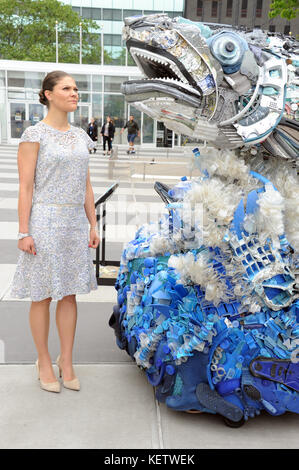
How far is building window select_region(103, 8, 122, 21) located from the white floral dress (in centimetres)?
3567

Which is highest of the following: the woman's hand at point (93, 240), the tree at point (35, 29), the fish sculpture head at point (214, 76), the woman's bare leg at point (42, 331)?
the tree at point (35, 29)

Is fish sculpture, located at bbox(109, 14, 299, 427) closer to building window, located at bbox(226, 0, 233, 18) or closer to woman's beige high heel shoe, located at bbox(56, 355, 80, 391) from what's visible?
woman's beige high heel shoe, located at bbox(56, 355, 80, 391)

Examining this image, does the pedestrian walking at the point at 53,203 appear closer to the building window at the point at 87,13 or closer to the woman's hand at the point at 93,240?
the woman's hand at the point at 93,240

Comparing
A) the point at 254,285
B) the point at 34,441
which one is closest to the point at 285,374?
the point at 254,285

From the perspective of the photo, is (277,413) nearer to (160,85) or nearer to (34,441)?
(34,441)

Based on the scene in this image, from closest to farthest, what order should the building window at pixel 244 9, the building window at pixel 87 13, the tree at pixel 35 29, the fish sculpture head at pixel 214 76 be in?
the fish sculpture head at pixel 214 76 → the tree at pixel 35 29 → the building window at pixel 87 13 → the building window at pixel 244 9

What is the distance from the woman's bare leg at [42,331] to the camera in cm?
257

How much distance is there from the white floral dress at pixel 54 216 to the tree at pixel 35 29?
28418 mm

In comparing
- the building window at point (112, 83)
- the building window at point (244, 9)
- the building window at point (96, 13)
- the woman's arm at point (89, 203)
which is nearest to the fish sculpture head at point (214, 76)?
the woman's arm at point (89, 203)

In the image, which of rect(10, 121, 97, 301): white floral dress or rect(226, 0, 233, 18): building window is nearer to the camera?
rect(10, 121, 97, 301): white floral dress

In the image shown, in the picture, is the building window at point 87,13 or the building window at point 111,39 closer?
the building window at point 87,13

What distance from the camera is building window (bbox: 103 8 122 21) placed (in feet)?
113

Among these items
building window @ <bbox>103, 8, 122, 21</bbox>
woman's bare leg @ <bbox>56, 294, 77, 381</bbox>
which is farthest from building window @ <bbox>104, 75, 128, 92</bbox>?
woman's bare leg @ <bbox>56, 294, 77, 381</bbox>

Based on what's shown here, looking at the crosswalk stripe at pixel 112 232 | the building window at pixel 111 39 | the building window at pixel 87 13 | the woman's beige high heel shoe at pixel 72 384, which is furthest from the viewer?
the building window at pixel 111 39
